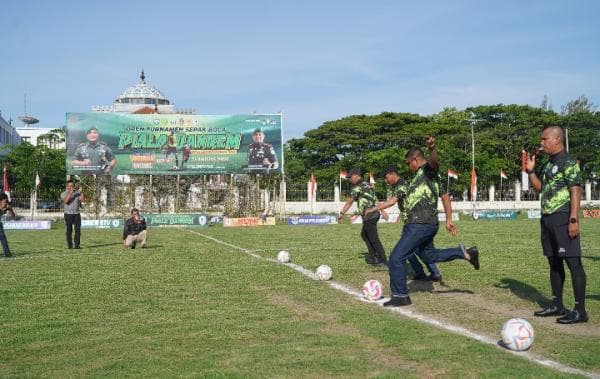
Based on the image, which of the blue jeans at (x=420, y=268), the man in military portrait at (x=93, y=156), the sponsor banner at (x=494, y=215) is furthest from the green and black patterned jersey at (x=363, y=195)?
the sponsor banner at (x=494, y=215)

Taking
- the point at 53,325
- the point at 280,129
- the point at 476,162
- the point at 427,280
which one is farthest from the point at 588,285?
the point at 476,162

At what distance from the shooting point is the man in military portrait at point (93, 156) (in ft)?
126

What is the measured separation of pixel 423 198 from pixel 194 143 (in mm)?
32863

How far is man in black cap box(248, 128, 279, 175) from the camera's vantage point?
39812 millimetres

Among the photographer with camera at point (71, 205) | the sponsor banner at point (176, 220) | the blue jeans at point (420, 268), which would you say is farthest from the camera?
the sponsor banner at point (176, 220)

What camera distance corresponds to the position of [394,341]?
245 inches

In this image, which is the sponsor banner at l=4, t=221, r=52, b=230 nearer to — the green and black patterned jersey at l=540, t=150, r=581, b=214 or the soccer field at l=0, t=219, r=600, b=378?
the soccer field at l=0, t=219, r=600, b=378

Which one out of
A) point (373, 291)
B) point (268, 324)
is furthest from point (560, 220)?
point (268, 324)

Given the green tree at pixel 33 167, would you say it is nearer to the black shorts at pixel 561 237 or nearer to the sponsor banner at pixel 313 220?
the sponsor banner at pixel 313 220

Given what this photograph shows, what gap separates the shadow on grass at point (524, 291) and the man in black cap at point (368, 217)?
9.57 ft

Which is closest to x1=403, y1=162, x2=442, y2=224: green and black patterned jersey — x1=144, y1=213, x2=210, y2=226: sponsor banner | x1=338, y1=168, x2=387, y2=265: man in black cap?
x1=338, y1=168, x2=387, y2=265: man in black cap

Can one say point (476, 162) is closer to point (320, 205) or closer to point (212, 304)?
point (320, 205)

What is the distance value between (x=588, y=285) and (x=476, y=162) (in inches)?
2147

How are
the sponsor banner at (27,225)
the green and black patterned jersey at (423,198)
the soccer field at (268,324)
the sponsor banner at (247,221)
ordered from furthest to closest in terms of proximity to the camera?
the sponsor banner at (247,221), the sponsor banner at (27,225), the green and black patterned jersey at (423,198), the soccer field at (268,324)
